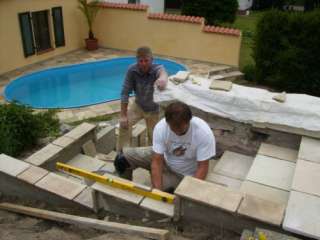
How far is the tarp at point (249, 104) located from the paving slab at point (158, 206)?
1.42 metres

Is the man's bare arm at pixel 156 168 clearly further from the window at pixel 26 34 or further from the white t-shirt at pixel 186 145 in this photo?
the window at pixel 26 34

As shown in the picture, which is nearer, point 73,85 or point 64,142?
point 64,142

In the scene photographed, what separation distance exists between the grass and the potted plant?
18.5 feet

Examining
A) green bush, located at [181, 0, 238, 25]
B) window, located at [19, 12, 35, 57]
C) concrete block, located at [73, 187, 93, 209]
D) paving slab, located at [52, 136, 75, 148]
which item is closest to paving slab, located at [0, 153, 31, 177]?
paving slab, located at [52, 136, 75, 148]

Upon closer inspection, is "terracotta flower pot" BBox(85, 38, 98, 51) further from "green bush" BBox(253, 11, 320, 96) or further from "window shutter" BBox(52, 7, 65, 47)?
"green bush" BBox(253, 11, 320, 96)

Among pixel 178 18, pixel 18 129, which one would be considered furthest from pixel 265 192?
pixel 178 18

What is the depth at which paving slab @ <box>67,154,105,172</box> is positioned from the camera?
4.31m

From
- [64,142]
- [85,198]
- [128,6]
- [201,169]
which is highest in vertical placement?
[128,6]

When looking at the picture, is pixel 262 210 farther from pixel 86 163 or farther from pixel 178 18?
pixel 178 18

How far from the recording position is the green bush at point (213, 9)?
15133mm

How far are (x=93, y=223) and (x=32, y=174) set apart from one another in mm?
1072

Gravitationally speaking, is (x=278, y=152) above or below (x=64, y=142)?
above

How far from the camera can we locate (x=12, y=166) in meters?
3.60

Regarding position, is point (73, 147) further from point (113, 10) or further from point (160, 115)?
point (113, 10)
